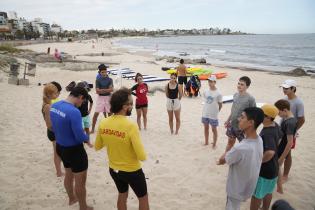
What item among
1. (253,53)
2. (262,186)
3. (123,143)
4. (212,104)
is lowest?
(262,186)

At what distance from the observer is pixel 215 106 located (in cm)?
617

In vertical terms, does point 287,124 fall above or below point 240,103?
below

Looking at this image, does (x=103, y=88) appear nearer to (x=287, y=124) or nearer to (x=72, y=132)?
(x=72, y=132)

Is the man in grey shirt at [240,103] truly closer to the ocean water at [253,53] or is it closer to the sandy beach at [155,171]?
the sandy beach at [155,171]

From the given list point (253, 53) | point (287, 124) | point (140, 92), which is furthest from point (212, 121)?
point (253, 53)

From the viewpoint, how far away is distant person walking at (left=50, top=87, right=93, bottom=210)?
326 centimetres

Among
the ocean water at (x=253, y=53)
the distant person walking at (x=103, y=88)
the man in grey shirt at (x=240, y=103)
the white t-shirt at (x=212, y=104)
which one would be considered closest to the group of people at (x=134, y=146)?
the man in grey shirt at (x=240, y=103)

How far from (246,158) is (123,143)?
137 cm

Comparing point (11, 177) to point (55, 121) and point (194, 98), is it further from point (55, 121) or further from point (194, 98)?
point (194, 98)

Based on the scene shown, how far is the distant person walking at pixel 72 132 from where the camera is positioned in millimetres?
3258

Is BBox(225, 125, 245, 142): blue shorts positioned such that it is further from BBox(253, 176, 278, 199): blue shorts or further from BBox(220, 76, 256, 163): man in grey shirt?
BBox(253, 176, 278, 199): blue shorts

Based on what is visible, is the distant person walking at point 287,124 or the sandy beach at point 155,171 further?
the sandy beach at point 155,171

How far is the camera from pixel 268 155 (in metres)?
3.18

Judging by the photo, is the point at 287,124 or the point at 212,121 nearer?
the point at 287,124
